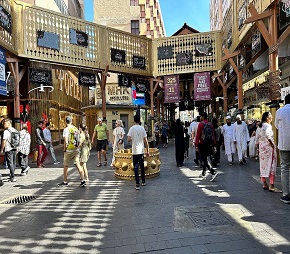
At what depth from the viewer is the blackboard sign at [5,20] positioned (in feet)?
37.1

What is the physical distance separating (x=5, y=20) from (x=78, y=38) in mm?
4392

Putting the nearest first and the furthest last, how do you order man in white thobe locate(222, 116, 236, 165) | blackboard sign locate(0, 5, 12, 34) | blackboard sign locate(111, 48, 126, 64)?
1. man in white thobe locate(222, 116, 236, 165)
2. blackboard sign locate(0, 5, 12, 34)
3. blackboard sign locate(111, 48, 126, 64)

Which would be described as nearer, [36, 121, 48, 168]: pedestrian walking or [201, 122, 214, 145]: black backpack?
[201, 122, 214, 145]: black backpack

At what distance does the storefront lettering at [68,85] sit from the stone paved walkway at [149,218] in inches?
640

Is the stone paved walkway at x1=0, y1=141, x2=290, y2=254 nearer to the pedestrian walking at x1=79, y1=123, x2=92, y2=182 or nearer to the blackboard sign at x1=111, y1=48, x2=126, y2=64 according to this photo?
the pedestrian walking at x1=79, y1=123, x2=92, y2=182

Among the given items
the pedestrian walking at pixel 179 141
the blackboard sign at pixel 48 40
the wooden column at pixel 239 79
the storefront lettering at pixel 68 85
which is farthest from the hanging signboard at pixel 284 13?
the storefront lettering at pixel 68 85

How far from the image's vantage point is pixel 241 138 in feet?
34.6


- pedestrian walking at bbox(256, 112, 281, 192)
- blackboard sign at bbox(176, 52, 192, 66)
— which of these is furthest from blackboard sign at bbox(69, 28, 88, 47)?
pedestrian walking at bbox(256, 112, 281, 192)

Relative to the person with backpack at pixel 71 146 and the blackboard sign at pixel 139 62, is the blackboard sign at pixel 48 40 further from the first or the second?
the person with backpack at pixel 71 146

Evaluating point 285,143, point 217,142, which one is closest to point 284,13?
point 217,142

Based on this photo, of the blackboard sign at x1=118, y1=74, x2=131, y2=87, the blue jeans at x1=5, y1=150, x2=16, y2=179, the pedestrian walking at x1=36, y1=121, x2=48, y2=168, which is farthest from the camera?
the blackboard sign at x1=118, y1=74, x2=131, y2=87

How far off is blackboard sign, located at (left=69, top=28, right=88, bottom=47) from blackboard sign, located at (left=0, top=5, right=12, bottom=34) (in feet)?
11.6

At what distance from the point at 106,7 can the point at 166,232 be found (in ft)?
120

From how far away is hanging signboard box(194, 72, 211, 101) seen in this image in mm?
20203
